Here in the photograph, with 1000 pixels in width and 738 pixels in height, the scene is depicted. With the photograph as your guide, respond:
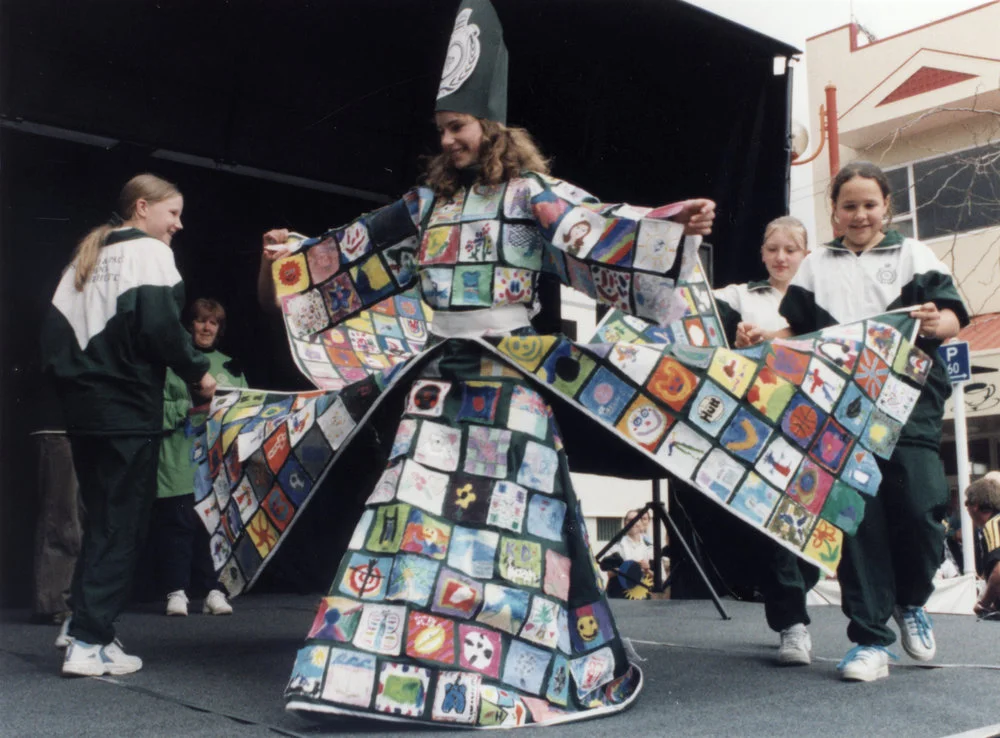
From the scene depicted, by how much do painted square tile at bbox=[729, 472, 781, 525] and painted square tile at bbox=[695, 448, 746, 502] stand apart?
0.06 ft

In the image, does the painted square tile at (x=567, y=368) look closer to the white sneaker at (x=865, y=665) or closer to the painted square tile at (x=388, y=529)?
the painted square tile at (x=388, y=529)

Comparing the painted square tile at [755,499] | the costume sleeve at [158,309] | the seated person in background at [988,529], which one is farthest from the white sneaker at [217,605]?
the seated person in background at [988,529]

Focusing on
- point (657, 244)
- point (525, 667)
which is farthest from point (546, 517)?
point (657, 244)

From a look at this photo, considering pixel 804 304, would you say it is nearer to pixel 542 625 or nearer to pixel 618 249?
pixel 618 249

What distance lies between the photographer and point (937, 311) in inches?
102

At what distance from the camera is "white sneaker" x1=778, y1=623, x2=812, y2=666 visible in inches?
113

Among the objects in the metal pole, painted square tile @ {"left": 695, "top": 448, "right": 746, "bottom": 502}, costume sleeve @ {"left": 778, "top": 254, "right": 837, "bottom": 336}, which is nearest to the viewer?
painted square tile @ {"left": 695, "top": 448, "right": 746, "bottom": 502}

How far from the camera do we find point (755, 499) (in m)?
2.20

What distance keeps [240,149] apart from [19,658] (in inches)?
98.1

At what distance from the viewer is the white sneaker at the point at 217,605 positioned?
415 centimetres

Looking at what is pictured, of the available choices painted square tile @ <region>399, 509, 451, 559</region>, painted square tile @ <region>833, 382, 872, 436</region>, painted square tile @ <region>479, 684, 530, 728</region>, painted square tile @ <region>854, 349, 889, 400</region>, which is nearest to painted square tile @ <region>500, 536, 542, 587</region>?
painted square tile @ <region>399, 509, 451, 559</region>

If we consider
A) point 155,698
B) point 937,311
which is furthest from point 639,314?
point 155,698

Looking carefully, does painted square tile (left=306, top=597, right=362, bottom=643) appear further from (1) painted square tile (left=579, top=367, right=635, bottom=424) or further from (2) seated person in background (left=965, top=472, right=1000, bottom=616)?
(2) seated person in background (left=965, top=472, right=1000, bottom=616)

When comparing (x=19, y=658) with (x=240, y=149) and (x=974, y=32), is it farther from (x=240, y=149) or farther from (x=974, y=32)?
(x=974, y=32)
